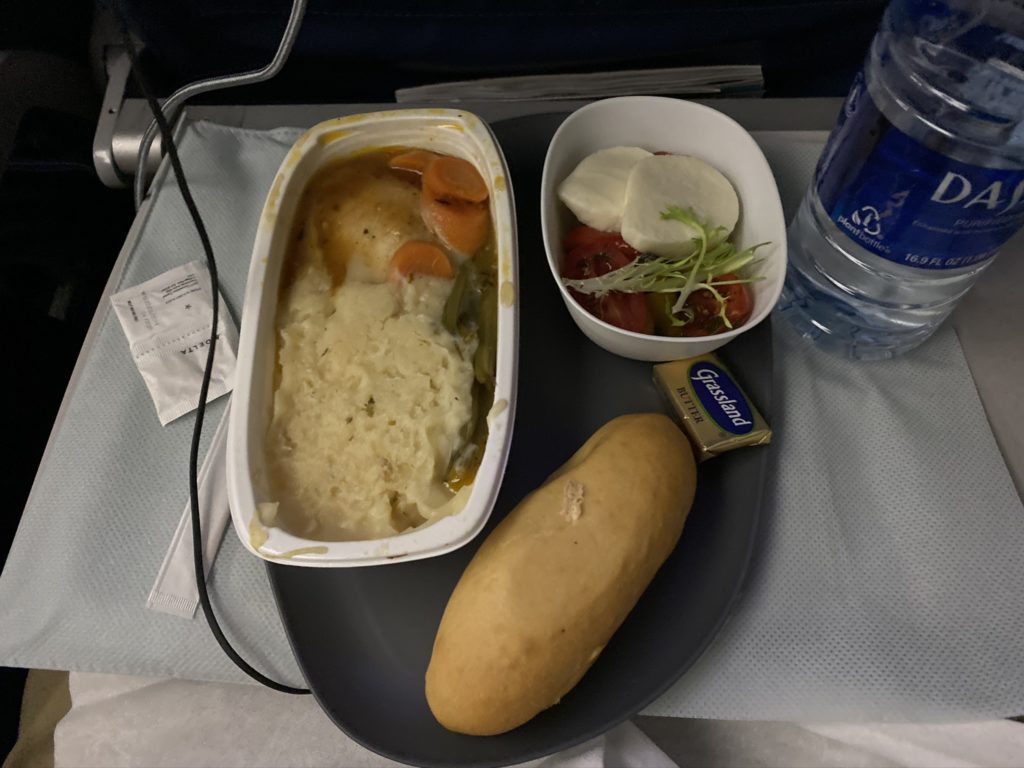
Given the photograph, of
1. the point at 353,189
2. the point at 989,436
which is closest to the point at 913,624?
the point at 989,436

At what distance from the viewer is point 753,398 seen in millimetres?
680

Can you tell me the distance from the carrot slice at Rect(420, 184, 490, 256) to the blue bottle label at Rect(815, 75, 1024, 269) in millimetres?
346

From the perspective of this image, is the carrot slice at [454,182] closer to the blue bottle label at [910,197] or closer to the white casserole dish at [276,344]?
the white casserole dish at [276,344]

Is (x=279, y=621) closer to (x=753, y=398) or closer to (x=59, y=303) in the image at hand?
(x=753, y=398)

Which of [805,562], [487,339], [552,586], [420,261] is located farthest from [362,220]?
[805,562]

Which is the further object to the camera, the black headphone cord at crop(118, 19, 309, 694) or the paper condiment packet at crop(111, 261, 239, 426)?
the paper condiment packet at crop(111, 261, 239, 426)

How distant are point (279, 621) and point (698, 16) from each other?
81 centimetres

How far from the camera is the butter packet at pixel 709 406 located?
635 mm

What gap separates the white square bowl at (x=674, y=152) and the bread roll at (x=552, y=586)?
0.40 ft

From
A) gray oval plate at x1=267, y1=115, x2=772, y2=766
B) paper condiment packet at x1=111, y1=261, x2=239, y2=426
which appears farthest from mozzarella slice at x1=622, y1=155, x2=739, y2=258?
paper condiment packet at x1=111, y1=261, x2=239, y2=426

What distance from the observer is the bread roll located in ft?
1.73

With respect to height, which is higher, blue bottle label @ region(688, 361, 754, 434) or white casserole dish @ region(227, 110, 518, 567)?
white casserole dish @ region(227, 110, 518, 567)

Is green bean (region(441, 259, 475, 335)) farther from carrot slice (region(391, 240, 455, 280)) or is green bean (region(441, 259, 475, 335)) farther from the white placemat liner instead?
the white placemat liner

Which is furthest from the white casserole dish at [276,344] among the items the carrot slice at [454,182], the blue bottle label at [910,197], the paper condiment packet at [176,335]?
the blue bottle label at [910,197]
